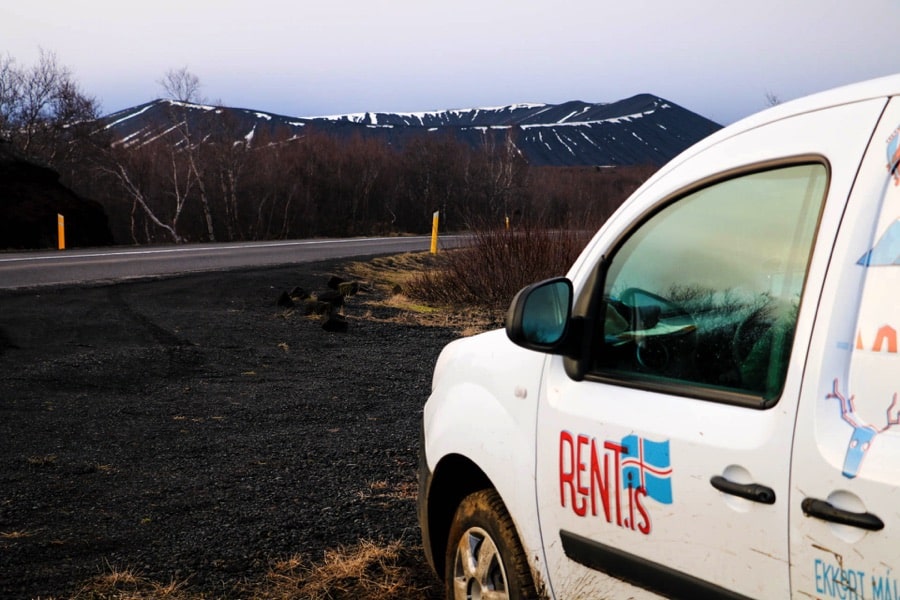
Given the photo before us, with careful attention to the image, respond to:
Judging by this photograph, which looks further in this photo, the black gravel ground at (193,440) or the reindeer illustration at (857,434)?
the black gravel ground at (193,440)

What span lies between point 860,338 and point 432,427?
190 cm

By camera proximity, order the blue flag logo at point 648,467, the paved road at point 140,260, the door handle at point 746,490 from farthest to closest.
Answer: the paved road at point 140,260, the blue flag logo at point 648,467, the door handle at point 746,490

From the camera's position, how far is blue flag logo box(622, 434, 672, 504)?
2.07m

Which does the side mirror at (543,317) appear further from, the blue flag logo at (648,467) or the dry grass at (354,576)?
the dry grass at (354,576)

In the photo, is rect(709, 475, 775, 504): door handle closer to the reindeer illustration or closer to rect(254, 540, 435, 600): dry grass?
the reindeer illustration

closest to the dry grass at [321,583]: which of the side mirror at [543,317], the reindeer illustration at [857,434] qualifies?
the side mirror at [543,317]

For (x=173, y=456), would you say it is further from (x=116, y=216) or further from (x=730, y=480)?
(x=116, y=216)

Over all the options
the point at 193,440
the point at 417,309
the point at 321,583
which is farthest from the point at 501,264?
the point at 321,583

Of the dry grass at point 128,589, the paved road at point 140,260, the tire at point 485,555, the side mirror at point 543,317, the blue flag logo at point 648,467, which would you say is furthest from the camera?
the paved road at point 140,260

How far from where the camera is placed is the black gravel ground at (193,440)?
4.32 metres

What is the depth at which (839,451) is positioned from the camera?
1.66 metres

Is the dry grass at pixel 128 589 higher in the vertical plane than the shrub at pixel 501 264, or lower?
lower

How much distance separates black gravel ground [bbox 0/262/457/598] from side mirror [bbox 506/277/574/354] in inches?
78.2

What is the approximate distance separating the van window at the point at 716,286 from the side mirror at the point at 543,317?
112 mm
